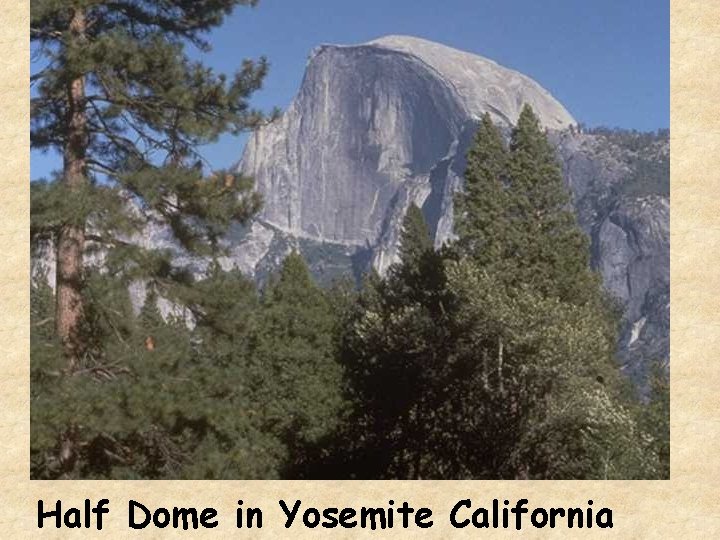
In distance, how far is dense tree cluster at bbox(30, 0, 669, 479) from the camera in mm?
10188

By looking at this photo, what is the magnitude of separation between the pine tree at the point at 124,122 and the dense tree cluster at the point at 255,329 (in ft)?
0.07

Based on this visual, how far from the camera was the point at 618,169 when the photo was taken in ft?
537

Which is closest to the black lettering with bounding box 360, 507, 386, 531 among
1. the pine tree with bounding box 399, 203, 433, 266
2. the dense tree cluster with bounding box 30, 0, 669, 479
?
the dense tree cluster with bounding box 30, 0, 669, 479

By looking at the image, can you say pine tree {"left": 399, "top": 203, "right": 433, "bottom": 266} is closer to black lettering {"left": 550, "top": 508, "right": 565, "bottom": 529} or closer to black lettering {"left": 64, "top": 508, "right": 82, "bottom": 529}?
black lettering {"left": 550, "top": 508, "right": 565, "bottom": 529}

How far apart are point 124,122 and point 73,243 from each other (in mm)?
1428

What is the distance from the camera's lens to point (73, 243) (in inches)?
408

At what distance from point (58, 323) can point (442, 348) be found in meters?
18.0

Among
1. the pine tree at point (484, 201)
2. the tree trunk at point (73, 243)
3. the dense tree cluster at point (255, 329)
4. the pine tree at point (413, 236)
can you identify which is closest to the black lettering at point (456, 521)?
the dense tree cluster at point (255, 329)

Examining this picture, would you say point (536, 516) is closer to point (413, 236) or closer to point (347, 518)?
point (347, 518)

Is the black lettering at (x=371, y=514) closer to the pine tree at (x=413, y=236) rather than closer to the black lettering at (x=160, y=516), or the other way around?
the black lettering at (x=160, y=516)

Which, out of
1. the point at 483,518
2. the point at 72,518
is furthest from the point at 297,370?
the point at 483,518

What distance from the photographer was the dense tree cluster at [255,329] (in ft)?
33.4

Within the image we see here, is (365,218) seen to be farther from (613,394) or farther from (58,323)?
(58,323)
